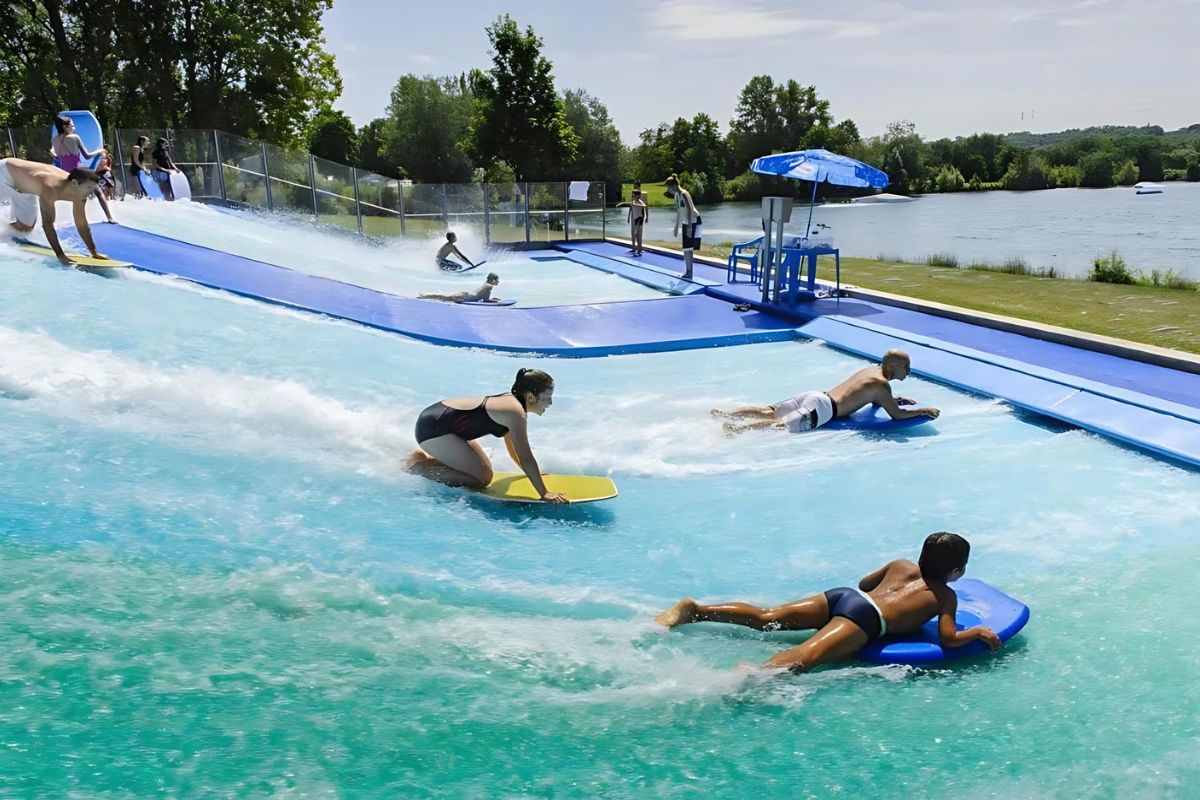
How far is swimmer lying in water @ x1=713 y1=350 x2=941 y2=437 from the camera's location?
7.73 m

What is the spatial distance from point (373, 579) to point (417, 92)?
3156 inches

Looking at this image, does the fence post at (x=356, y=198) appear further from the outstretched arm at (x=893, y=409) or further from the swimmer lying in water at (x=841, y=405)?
the outstretched arm at (x=893, y=409)

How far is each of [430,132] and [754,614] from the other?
7970 centimetres

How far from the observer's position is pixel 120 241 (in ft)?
41.7

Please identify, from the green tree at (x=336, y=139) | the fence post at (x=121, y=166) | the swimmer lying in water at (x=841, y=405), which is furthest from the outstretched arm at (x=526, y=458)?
the green tree at (x=336, y=139)

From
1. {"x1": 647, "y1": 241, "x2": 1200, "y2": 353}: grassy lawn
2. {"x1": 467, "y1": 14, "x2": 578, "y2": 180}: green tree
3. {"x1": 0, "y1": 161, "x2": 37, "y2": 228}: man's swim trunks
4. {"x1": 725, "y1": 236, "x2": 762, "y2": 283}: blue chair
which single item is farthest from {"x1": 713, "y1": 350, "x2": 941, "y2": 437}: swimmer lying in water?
{"x1": 467, "y1": 14, "x2": 578, "y2": 180}: green tree

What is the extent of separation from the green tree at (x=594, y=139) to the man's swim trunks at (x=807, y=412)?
80974 mm

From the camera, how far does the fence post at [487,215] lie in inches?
926

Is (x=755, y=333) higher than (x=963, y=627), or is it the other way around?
(x=755, y=333)

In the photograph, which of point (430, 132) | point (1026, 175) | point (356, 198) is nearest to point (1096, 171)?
point (1026, 175)

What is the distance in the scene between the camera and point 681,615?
4.48 m

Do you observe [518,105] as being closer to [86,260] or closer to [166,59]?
[166,59]

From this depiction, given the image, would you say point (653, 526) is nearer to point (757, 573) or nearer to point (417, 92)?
point (757, 573)

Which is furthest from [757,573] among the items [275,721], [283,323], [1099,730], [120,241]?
[120,241]
